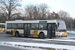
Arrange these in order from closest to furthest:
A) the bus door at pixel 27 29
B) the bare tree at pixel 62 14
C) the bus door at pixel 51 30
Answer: the bus door at pixel 51 30 < the bus door at pixel 27 29 < the bare tree at pixel 62 14

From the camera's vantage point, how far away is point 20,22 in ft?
80.2

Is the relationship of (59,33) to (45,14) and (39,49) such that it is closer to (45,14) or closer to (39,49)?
(39,49)

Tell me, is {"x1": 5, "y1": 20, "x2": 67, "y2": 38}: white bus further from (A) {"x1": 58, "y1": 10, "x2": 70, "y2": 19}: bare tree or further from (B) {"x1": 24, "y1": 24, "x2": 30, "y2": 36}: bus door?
(A) {"x1": 58, "y1": 10, "x2": 70, "y2": 19}: bare tree

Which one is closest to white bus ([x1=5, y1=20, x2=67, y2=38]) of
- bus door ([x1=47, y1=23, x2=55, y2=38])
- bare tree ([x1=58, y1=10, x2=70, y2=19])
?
bus door ([x1=47, y1=23, x2=55, y2=38])

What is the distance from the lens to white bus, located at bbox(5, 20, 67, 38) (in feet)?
69.4

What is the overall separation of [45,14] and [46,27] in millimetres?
42794

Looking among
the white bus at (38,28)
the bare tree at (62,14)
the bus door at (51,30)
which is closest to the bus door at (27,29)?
the white bus at (38,28)

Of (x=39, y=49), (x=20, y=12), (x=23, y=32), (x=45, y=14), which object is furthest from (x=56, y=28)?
(x=45, y=14)

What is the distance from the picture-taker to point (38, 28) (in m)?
22.5

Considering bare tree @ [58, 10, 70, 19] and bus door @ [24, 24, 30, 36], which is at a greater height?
bare tree @ [58, 10, 70, 19]

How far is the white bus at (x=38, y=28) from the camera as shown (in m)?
21.1

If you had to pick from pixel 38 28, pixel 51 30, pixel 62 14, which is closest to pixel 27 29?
pixel 38 28

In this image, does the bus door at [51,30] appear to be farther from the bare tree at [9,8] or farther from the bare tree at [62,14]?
the bare tree at [62,14]

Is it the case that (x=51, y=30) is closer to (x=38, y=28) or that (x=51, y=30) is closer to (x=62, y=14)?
(x=38, y=28)
